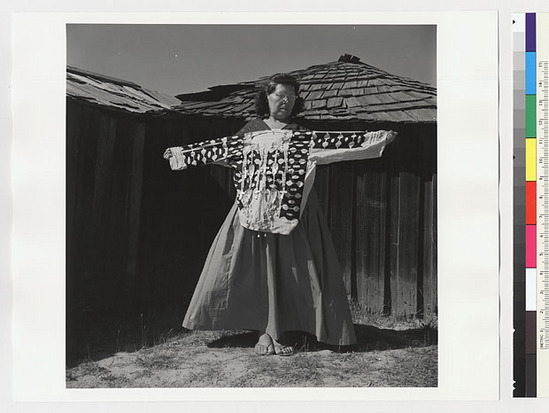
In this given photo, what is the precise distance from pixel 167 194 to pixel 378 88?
930 millimetres

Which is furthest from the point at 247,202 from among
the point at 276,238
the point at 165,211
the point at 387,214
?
the point at 387,214

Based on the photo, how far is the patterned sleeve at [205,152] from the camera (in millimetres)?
2295

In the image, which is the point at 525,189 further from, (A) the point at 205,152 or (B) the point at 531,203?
(A) the point at 205,152

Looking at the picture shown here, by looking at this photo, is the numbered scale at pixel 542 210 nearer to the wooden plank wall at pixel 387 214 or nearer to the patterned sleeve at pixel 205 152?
the wooden plank wall at pixel 387 214

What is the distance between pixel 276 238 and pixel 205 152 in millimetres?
441

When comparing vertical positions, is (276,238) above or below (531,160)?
below

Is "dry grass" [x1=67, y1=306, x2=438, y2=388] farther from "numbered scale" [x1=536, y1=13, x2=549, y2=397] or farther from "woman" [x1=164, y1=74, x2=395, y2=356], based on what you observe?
"numbered scale" [x1=536, y1=13, x2=549, y2=397]

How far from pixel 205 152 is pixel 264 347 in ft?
2.64

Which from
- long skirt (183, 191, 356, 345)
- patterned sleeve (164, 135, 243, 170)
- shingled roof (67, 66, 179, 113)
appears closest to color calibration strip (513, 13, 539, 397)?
long skirt (183, 191, 356, 345)

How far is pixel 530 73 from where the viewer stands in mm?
2309

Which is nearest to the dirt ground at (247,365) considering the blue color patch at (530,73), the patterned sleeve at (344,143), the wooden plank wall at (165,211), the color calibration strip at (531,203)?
the wooden plank wall at (165,211)

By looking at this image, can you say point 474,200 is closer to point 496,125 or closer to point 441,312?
point 496,125

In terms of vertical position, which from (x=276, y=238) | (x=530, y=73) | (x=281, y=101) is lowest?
(x=276, y=238)
